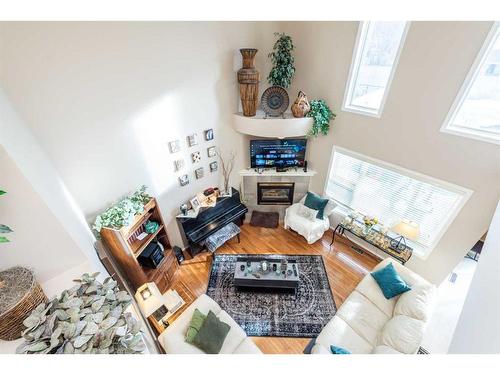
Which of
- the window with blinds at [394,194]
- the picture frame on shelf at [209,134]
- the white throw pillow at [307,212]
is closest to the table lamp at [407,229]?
the window with blinds at [394,194]

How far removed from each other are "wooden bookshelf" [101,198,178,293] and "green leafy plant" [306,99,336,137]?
3.28 m

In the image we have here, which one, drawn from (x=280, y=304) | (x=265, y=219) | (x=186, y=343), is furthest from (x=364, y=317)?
(x=265, y=219)

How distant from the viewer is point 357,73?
377cm

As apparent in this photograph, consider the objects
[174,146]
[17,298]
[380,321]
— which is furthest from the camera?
[174,146]

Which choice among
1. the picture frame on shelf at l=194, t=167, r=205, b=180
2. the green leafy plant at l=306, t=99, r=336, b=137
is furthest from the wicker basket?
the green leafy plant at l=306, t=99, r=336, b=137

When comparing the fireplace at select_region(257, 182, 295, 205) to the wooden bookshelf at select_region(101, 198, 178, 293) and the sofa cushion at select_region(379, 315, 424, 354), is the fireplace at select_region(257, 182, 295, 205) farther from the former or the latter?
the sofa cushion at select_region(379, 315, 424, 354)

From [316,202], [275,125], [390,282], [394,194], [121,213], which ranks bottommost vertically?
[390,282]

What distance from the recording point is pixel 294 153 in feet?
15.6

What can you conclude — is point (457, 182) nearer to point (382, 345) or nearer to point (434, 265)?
point (434, 265)

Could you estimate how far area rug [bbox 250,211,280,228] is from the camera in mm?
5332

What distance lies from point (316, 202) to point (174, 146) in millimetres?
3176

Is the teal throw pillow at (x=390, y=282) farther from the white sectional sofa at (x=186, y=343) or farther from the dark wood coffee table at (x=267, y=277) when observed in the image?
the white sectional sofa at (x=186, y=343)

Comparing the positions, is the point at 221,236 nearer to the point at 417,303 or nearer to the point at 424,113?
the point at 417,303

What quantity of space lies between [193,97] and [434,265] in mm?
5109
